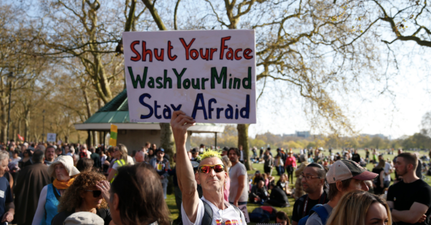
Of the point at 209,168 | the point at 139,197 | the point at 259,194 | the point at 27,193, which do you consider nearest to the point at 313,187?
the point at 209,168

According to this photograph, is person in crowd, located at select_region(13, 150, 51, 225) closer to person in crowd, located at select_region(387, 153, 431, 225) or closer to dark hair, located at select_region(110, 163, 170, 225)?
dark hair, located at select_region(110, 163, 170, 225)

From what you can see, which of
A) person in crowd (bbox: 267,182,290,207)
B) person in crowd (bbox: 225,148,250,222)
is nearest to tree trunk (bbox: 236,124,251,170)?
person in crowd (bbox: 267,182,290,207)

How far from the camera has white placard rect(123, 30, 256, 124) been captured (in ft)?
10.6

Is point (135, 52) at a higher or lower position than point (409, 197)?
higher

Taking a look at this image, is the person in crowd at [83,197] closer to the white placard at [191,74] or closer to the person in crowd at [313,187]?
the white placard at [191,74]

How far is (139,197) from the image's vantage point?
2.07 m

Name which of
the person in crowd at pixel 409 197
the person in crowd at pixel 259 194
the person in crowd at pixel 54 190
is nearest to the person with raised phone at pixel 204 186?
the person in crowd at pixel 54 190

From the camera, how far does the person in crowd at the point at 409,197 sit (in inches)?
165

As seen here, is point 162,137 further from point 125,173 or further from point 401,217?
point 125,173

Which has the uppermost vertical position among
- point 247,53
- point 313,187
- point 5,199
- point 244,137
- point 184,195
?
point 247,53

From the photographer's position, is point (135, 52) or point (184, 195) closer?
point (184, 195)

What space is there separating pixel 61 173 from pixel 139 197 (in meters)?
2.41

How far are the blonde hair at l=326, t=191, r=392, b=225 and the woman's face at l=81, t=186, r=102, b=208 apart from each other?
6.07ft

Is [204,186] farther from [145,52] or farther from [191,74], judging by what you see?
[145,52]
